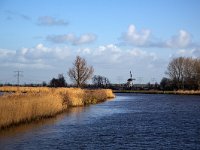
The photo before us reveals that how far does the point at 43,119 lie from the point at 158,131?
348 inches

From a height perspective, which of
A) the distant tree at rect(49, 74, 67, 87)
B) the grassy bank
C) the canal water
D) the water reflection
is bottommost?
the canal water

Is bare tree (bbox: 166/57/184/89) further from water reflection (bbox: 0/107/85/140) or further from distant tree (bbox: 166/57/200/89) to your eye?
water reflection (bbox: 0/107/85/140)

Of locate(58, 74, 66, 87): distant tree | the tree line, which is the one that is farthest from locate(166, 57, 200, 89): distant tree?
locate(58, 74, 66, 87): distant tree

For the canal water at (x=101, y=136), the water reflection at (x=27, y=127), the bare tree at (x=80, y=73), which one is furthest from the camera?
the bare tree at (x=80, y=73)

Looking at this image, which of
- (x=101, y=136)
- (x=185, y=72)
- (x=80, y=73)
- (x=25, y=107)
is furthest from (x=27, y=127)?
(x=185, y=72)

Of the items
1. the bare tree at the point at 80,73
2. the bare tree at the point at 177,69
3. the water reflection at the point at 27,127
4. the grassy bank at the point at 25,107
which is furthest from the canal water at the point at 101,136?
the bare tree at the point at 177,69

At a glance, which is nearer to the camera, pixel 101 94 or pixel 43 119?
pixel 43 119

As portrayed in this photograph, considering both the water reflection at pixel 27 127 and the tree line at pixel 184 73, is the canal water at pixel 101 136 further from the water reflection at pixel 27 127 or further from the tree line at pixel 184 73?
the tree line at pixel 184 73

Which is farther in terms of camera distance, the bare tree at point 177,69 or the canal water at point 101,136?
the bare tree at point 177,69

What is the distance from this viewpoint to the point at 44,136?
746 inches

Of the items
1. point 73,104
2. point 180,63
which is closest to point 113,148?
point 73,104

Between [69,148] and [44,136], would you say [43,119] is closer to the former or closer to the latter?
[44,136]

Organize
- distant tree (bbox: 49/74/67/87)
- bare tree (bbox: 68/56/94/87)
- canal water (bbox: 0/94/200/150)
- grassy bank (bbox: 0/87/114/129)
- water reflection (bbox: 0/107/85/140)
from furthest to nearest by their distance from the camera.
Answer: distant tree (bbox: 49/74/67/87) < bare tree (bbox: 68/56/94/87) < grassy bank (bbox: 0/87/114/129) < water reflection (bbox: 0/107/85/140) < canal water (bbox: 0/94/200/150)

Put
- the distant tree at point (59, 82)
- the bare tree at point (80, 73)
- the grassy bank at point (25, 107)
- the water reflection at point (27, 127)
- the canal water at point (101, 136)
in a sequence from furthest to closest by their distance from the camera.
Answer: the distant tree at point (59, 82), the bare tree at point (80, 73), the grassy bank at point (25, 107), the water reflection at point (27, 127), the canal water at point (101, 136)
